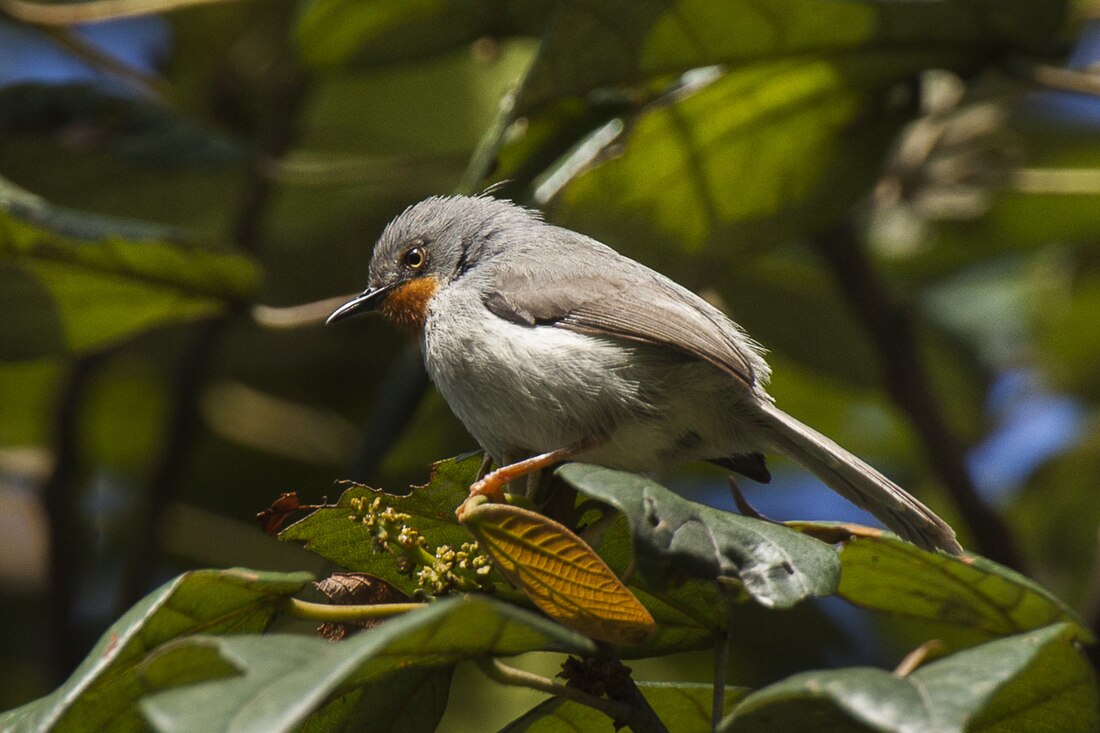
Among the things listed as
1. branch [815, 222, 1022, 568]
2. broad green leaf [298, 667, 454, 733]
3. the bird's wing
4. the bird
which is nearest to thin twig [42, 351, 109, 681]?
the bird

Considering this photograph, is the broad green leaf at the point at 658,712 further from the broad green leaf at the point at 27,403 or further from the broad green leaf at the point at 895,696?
the broad green leaf at the point at 27,403

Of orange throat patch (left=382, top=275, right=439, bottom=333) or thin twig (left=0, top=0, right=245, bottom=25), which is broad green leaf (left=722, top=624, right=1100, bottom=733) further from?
thin twig (left=0, top=0, right=245, bottom=25)

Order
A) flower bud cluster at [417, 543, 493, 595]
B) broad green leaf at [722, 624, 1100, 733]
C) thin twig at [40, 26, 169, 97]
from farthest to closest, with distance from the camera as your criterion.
→ thin twig at [40, 26, 169, 97]
flower bud cluster at [417, 543, 493, 595]
broad green leaf at [722, 624, 1100, 733]

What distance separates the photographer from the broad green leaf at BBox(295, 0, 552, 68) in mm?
3523

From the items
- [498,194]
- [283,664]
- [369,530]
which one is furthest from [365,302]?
[283,664]

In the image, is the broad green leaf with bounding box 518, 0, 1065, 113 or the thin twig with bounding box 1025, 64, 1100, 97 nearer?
the broad green leaf with bounding box 518, 0, 1065, 113

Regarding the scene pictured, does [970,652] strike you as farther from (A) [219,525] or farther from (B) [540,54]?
(A) [219,525]

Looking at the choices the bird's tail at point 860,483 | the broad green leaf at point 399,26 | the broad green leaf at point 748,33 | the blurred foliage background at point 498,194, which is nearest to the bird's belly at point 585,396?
the bird's tail at point 860,483

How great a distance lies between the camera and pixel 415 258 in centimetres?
321

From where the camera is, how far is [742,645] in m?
4.41

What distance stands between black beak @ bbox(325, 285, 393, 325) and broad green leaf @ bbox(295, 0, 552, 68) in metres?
0.81

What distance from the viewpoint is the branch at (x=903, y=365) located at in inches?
138

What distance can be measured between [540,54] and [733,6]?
522 millimetres

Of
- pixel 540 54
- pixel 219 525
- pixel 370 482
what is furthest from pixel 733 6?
pixel 219 525
